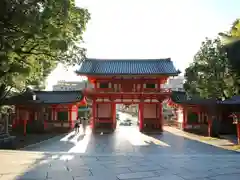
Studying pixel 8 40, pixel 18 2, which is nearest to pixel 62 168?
pixel 8 40

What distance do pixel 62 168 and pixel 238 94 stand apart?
24.9 meters

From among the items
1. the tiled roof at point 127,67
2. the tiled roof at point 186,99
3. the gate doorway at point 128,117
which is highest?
the tiled roof at point 127,67

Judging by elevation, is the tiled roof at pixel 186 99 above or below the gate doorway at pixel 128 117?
above

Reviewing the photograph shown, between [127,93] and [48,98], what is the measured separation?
10.2 m

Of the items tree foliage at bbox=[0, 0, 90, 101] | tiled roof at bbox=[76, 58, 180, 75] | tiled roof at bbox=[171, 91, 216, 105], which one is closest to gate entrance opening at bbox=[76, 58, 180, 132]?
tiled roof at bbox=[76, 58, 180, 75]

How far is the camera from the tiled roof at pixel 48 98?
112ft

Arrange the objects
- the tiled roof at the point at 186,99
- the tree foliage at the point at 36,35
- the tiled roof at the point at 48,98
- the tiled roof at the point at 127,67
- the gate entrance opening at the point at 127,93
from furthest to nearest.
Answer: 1. the tiled roof at the point at 127,67
2. the gate entrance opening at the point at 127,93
3. the tiled roof at the point at 48,98
4. the tiled roof at the point at 186,99
5. the tree foliage at the point at 36,35

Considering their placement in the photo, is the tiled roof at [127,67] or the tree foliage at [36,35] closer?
the tree foliage at [36,35]

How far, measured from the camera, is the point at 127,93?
37750mm

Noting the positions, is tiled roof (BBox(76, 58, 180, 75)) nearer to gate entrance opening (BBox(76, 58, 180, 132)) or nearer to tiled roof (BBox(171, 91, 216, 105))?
gate entrance opening (BBox(76, 58, 180, 132))

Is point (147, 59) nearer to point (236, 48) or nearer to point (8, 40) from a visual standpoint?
point (236, 48)

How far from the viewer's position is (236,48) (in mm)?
14789

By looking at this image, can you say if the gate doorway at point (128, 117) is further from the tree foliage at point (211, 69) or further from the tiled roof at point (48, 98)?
the tree foliage at point (211, 69)

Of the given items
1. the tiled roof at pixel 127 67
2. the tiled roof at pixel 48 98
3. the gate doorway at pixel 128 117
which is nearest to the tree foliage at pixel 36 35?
the tiled roof at pixel 48 98
